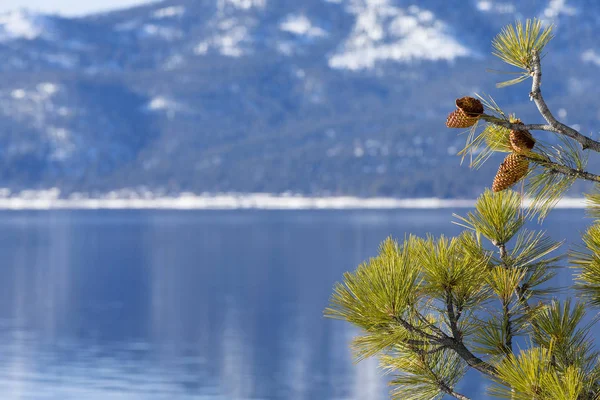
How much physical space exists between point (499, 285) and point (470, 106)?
82 cm

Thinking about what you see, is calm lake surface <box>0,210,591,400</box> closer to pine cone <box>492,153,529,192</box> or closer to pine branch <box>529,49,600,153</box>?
pine cone <box>492,153,529,192</box>

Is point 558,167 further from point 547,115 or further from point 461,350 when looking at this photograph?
point 461,350

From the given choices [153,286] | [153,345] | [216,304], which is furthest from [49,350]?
[153,286]

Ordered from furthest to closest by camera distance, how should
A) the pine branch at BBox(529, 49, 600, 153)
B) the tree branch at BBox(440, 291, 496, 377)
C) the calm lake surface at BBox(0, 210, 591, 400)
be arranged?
the calm lake surface at BBox(0, 210, 591, 400) → the tree branch at BBox(440, 291, 496, 377) → the pine branch at BBox(529, 49, 600, 153)

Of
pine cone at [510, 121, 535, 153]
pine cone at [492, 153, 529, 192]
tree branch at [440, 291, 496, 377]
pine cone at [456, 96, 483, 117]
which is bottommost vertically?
tree branch at [440, 291, 496, 377]

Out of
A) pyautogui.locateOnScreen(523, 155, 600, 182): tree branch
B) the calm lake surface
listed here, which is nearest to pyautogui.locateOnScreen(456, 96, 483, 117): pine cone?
pyautogui.locateOnScreen(523, 155, 600, 182): tree branch

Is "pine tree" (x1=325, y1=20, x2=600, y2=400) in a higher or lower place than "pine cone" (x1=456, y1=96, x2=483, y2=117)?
lower

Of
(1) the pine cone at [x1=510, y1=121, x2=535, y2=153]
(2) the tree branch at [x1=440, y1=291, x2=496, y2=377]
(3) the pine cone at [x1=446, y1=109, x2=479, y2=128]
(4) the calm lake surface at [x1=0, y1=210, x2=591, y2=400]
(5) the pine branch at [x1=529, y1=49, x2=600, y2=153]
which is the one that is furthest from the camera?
(4) the calm lake surface at [x1=0, y1=210, x2=591, y2=400]

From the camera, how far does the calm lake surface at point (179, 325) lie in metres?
30.7

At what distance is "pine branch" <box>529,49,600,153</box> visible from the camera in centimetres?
308

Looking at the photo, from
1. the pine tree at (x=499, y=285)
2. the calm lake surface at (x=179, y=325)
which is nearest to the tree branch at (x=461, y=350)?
the pine tree at (x=499, y=285)

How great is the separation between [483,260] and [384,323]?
1.67 feet

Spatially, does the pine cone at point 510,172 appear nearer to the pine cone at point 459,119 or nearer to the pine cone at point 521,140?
the pine cone at point 521,140

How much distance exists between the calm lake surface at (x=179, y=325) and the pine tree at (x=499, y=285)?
0.30 meters
